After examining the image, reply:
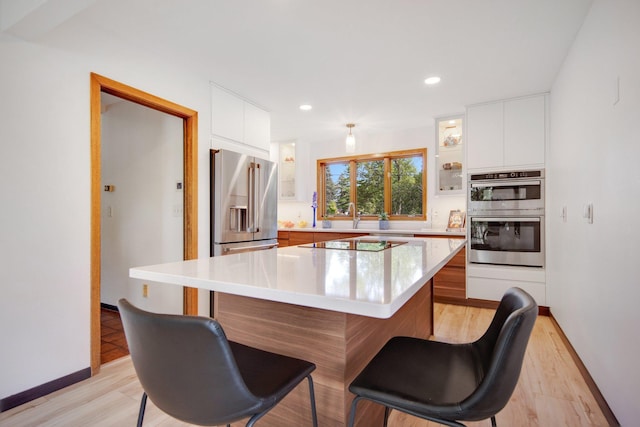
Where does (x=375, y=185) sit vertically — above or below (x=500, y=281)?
above

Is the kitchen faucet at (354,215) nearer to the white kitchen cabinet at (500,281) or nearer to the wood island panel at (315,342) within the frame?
the white kitchen cabinet at (500,281)

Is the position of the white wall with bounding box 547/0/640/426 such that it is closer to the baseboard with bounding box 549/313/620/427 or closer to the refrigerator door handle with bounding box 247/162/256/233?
the baseboard with bounding box 549/313/620/427

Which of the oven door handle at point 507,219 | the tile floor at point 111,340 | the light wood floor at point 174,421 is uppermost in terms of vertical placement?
the oven door handle at point 507,219

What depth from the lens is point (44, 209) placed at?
1.97 m

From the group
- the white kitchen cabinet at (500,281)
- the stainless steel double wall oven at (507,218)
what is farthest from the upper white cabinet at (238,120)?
the white kitchen cabinet at (500,281)

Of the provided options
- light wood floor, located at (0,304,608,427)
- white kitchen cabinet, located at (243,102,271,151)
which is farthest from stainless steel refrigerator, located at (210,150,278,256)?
light wood floor, located at (0,304,608,427)

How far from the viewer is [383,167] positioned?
Result: 5.01 m

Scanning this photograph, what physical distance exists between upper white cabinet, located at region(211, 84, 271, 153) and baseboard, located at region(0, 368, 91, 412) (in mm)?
2131

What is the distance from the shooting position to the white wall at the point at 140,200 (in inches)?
123

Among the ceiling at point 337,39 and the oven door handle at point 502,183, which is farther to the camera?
the oven door handle at point 502,183

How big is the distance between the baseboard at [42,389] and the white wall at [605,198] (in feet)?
9.62

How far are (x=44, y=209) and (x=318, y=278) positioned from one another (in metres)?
1.89

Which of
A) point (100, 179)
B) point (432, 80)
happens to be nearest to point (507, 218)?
point (432, 80)

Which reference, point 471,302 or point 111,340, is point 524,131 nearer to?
point 471,302
